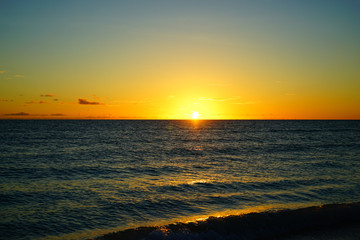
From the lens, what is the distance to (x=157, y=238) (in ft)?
30.5

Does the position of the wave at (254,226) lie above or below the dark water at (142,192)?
above

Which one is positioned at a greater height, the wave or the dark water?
the wave

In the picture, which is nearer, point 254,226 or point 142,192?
point 254,226

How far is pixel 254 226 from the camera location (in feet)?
34.0

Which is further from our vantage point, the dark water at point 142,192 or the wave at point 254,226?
the dark water at point 142,192

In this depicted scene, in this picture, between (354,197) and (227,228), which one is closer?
(227,228)

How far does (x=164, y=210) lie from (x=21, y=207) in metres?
7.57

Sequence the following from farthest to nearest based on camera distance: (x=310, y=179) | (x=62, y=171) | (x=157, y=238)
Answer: (x=62, y=171) < (x=310, y=179) < (x=157, y=238)

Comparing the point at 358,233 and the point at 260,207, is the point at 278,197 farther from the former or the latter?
the point at 358,233

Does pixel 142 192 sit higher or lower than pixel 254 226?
lower

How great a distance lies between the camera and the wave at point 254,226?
960 cm

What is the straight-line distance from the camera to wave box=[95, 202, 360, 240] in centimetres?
960

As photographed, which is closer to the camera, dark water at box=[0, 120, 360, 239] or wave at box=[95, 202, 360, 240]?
wave at box=[95, 202, 360, 240]

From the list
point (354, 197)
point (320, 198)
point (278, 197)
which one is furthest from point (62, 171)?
point (354, 197)
